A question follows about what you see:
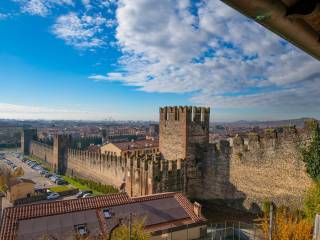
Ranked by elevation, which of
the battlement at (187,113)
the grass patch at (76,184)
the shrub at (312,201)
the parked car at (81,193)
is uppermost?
the battlement at (187,113)

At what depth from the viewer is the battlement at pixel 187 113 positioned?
24.8 metres

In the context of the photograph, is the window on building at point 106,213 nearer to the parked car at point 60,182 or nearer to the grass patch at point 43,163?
the parked car at point 60,182

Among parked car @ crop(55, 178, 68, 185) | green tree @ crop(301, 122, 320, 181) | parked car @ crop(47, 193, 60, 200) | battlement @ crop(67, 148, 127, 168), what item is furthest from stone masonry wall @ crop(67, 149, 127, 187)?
green tree @ crop(301, 122, 320, 181)

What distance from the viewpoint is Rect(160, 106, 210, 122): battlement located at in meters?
24.8

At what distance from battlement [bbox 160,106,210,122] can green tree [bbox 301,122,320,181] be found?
949 cm

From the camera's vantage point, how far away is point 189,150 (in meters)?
24.7

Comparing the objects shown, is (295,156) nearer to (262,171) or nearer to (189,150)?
(262,171)

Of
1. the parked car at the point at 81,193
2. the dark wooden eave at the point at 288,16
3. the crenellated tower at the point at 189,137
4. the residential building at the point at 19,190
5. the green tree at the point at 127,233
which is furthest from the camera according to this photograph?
the residential building at the point at 19,190

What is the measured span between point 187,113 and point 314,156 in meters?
10.4

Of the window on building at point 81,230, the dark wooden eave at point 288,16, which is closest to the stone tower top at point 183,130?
the window on building at point 81,230

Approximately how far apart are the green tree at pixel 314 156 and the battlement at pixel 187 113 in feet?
31.1

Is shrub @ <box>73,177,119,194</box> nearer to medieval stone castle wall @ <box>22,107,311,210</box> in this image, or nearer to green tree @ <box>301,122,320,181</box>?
medieval stone castle wall @ <box>22,107,311,210</box>

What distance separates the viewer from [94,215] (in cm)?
1712

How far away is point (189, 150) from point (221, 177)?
3442mm
